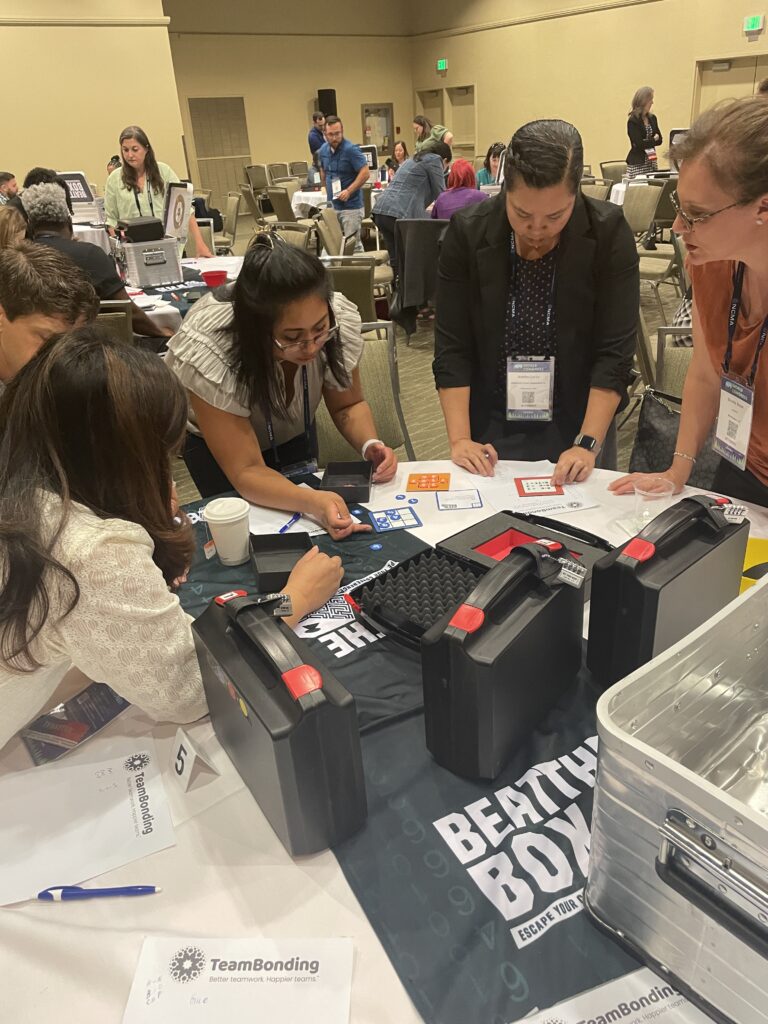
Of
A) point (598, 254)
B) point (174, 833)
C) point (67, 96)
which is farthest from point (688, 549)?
point (67, 96)

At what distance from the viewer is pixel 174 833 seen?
906 mm

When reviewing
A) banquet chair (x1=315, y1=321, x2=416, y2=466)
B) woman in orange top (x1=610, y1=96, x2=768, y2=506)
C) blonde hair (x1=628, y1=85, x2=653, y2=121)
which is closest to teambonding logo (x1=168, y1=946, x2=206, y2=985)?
woman in orange top (x1=610, y1=96, x2=768, y2=506)

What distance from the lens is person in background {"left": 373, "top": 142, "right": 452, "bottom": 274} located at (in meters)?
5.80

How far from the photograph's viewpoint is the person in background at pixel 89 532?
94 cm

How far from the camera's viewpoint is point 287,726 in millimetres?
761

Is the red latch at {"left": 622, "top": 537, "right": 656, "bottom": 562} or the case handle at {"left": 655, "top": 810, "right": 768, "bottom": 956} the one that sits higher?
the red latch at {"left": 622, "top": 537, "right": 656, "bottom": 562}

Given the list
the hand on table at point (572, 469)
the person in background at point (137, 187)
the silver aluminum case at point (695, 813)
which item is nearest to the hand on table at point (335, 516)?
the hand on table at point (572, 469)

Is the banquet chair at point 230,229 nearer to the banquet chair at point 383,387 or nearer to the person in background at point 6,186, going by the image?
the person in background at point 6,186

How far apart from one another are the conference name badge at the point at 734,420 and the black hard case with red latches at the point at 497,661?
76 cm

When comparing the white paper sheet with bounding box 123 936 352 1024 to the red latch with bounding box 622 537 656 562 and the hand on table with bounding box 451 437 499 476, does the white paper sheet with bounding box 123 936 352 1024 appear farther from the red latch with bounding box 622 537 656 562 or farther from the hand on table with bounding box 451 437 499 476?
the hand on table with bounding box 451 437 499 476

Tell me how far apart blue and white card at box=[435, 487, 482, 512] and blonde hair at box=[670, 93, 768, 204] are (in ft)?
2.62

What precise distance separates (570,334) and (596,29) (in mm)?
10730

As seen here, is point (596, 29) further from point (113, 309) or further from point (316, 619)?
point (316, 619)

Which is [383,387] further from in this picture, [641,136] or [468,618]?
[641,136]
